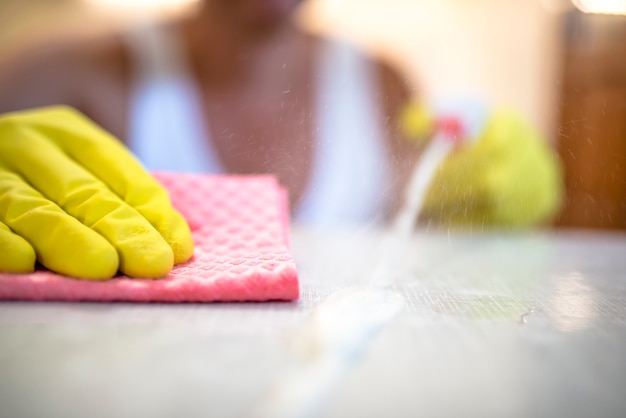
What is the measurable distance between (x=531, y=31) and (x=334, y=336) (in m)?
1.97

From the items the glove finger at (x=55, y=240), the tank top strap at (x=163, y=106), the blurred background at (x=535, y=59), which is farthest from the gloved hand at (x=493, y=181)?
the glove finger at (x=55, y=240)

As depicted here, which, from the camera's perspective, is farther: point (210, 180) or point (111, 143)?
point (210, 180)

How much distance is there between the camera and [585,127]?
2.12 metres

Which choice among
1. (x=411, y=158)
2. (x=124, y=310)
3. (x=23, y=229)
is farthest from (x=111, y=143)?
(x=411, y=158)

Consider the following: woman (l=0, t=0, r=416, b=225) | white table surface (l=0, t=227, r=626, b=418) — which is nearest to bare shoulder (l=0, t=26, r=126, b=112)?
woman (l=0, t=0, r=416, b=225)

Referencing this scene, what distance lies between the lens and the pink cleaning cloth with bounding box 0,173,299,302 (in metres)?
0.63

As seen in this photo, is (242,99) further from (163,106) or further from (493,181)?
(493,181)

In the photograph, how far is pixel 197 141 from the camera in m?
1.92

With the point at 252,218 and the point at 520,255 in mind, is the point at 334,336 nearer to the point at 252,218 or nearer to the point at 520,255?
the point at 252,218

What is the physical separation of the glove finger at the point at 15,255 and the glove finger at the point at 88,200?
7 centimetres

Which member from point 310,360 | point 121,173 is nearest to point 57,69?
point 121,173

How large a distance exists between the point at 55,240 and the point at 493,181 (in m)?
1.10

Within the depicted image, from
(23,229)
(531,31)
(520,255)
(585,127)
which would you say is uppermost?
(531,31)

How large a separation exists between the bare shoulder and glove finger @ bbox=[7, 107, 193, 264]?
109 cm
